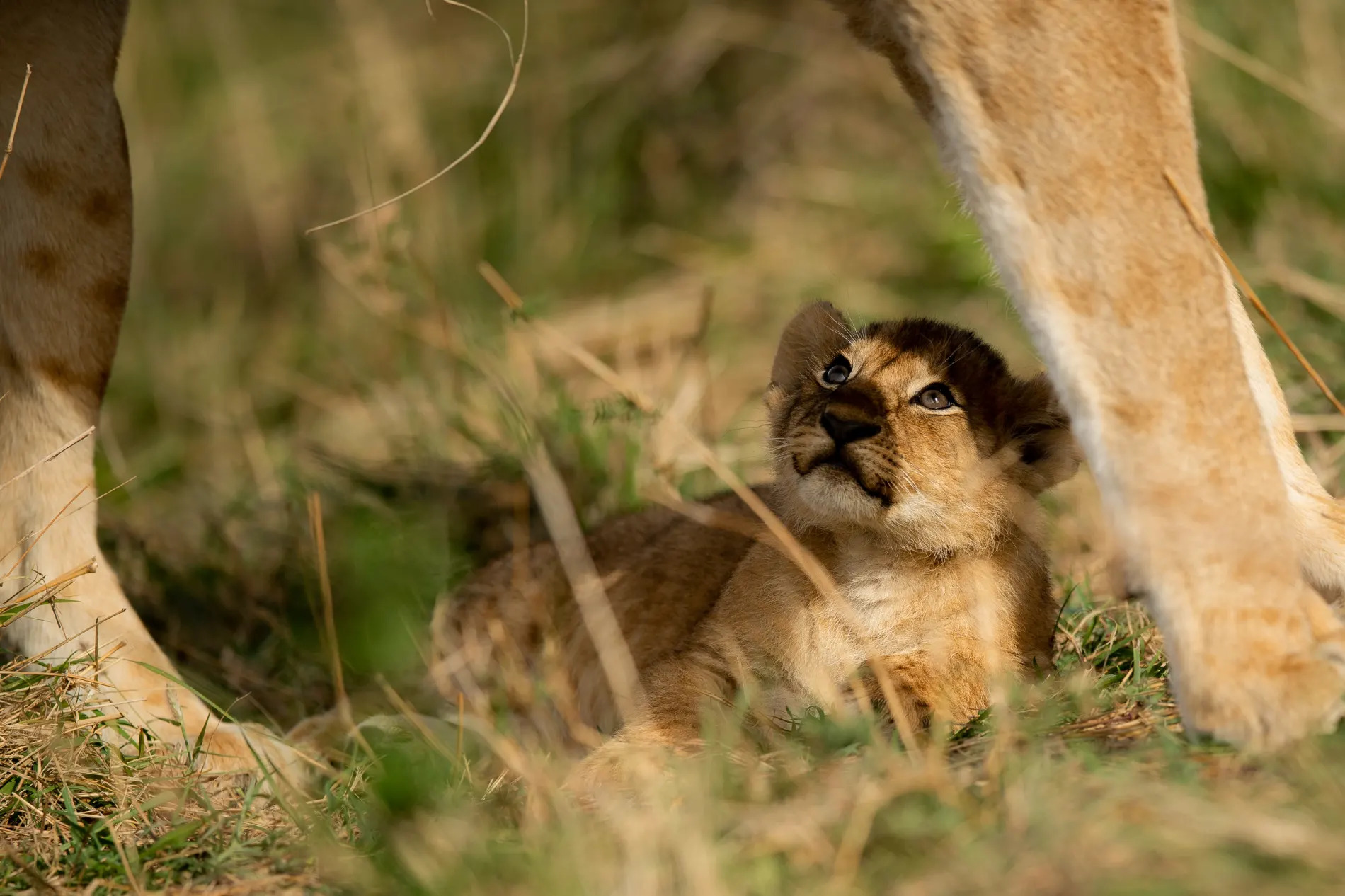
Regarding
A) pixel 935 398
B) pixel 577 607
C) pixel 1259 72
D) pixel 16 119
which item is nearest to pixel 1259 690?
pixel 935 398

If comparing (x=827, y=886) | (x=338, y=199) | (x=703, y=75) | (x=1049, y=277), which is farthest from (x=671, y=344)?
(x=827, y=886)

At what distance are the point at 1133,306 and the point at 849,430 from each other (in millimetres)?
745

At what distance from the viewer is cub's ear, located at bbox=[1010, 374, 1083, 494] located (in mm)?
3262

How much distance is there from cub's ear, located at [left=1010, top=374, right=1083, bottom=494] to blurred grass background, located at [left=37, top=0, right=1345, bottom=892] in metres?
0.78

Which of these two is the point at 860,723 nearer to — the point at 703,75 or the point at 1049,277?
the point at 1049,277

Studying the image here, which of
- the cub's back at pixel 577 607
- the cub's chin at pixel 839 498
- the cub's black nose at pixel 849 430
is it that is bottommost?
the cub's back at pixel 577 607

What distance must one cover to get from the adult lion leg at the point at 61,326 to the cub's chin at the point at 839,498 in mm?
1381

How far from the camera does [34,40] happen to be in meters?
3.48

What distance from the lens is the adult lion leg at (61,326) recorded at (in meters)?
3.46

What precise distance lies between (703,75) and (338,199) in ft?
7.07

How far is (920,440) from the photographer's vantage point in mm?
3154

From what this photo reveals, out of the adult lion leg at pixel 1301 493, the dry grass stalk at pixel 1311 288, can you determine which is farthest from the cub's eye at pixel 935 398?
the dry grass stalk at pixel 1311 288

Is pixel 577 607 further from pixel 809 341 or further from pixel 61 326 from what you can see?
pixel 61 326

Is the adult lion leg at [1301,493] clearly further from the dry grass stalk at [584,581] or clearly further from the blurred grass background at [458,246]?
the dry grass stalk at [584,581]
